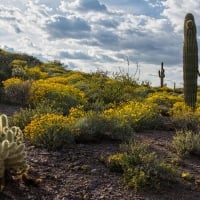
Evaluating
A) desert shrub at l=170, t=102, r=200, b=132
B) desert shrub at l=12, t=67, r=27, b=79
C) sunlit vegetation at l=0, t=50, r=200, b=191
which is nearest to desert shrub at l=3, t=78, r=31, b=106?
sunlit vegetation at l=0, t=50, r=200, b=191

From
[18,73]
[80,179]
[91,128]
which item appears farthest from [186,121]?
[18,73]

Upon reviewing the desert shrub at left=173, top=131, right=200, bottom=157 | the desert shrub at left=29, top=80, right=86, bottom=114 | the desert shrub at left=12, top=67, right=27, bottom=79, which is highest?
the desert shrub at left=12, top=67, right=27, bottom=79

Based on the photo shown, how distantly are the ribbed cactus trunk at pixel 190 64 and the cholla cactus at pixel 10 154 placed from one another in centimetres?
992

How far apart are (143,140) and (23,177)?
145 inches

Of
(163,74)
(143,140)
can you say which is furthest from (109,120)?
(163,74)

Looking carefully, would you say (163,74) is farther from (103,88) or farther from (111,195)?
(111,195)

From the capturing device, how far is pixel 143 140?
10.5 metres

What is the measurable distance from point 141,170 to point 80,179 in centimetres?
94

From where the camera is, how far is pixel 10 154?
6.91m

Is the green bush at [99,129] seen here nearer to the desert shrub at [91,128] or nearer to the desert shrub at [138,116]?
the desert shrub at [91,128]

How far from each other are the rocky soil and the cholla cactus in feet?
0.71

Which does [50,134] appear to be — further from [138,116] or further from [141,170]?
[138,116]

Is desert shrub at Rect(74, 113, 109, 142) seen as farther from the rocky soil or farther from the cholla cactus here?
the cholla cactus

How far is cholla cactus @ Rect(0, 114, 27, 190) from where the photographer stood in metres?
6.78
